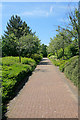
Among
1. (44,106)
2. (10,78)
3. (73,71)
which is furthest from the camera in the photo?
(73,71)

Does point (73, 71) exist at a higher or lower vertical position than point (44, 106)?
higher

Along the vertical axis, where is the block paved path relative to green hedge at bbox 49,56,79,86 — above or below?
below

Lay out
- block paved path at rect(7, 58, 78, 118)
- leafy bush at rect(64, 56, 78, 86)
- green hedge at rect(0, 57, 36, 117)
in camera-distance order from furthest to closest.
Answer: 1. leafy bush at rect(64, 56, 78, 86)
2. green hedge at rect(0, 57, 36, 117)
3. block paved path at rect(7, 58, 78, 118)

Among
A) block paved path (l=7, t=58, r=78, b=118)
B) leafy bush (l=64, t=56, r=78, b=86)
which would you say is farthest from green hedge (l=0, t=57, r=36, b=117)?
leafy bush (l=64, t=56, r=78, b=86)

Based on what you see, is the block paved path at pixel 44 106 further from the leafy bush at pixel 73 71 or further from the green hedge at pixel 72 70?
the green hedge at pixel 72 70

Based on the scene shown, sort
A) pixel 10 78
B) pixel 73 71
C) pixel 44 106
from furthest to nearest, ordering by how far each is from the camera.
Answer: pixel 73 71, pixel 10 78, pixel 44 106

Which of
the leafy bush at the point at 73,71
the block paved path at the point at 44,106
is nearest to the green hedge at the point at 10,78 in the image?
the block paved path at the point at 44,106

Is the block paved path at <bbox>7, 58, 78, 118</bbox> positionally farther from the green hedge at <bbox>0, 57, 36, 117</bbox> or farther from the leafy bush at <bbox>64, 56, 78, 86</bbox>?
the leafy bush at <bbox>64, 56, 78, 86</bbox>

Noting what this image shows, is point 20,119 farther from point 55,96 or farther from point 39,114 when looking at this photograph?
point 55,96

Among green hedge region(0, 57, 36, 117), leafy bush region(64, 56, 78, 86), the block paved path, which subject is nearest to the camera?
the block paved path

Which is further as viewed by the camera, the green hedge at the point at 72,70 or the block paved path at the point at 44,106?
the green hedge at the point at 72,70

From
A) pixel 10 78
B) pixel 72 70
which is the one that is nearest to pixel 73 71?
pixel 72 70

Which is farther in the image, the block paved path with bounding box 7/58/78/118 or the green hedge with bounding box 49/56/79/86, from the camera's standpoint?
the green hedge with bounding box 49/56/79/86

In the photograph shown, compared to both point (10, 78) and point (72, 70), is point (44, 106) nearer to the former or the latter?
point (10, 78)
